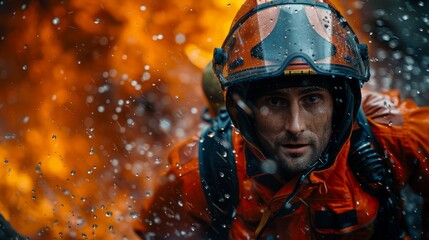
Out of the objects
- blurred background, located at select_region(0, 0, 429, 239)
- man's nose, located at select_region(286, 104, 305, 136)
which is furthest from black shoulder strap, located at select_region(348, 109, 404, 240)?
blurred background, located at select_region(0, 0, 429, 239)

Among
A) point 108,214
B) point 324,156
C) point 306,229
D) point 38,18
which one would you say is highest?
point 324,156

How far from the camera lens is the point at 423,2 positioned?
628 cm

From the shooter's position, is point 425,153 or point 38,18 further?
point 38,18

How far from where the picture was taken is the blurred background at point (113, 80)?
6.42 m

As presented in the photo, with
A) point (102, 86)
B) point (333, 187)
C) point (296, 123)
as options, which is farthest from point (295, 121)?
point (102, 86)

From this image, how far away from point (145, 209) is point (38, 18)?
4211 millimetres

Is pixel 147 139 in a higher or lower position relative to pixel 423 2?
lower

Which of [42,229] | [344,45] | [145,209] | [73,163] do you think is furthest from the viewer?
[73,163]

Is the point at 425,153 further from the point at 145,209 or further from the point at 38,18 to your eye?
the point at 38,18

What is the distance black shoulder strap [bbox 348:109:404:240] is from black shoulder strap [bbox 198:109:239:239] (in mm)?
537

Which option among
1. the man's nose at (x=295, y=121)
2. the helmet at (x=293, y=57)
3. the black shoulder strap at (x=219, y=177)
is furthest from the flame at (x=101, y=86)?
the man's nose at (x=295, y=121)

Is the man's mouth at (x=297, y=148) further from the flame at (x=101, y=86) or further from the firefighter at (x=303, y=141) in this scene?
the flame at (x=101, y=86)

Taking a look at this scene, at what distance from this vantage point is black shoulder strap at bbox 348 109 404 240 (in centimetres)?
269

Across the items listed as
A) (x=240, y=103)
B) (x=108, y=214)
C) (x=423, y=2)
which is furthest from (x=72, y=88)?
(x=240, y=103)
